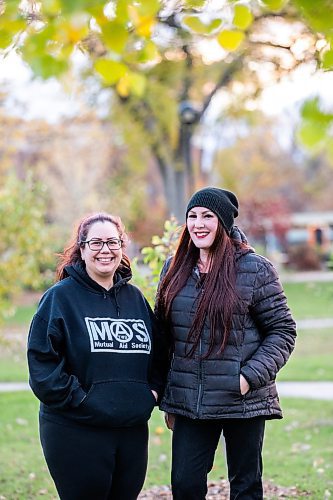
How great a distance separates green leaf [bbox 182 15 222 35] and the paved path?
26.8 feet

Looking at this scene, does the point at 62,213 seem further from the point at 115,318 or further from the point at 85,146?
the point at 115,318

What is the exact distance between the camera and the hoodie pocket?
3.77m

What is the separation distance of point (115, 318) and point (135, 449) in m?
0.66

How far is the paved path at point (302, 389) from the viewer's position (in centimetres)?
1074

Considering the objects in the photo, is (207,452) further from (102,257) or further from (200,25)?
(200,25)

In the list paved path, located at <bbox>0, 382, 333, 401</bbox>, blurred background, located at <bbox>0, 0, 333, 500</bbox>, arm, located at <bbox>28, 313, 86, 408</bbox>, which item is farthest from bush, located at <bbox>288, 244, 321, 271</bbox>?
arm, located at <bbox>28, 313, 86, 408</bbox>

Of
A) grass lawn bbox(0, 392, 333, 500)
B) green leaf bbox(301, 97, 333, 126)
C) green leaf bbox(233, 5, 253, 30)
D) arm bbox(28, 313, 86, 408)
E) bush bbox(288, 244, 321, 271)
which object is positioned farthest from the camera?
bush bbox(288, 244, 321, 271)

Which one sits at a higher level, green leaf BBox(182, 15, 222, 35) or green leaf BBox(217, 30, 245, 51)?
green leaf BBox(182, 15, 222, 35)

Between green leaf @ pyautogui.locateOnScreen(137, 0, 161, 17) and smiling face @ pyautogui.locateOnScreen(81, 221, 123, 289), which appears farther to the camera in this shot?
smiling face @ pyautogui.locateOnScreen(81, 221, 123, 289)

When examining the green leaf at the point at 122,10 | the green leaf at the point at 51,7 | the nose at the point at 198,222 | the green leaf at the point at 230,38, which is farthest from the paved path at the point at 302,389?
the green leaf at the point at 51,7

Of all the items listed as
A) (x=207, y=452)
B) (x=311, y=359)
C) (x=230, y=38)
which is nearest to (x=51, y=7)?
(x=230, y=38)

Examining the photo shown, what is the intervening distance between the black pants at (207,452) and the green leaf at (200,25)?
2009 millimetres

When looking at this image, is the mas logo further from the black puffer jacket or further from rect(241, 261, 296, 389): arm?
rect(241, 261, 296, 389): arm

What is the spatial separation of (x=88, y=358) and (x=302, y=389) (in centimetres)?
801
